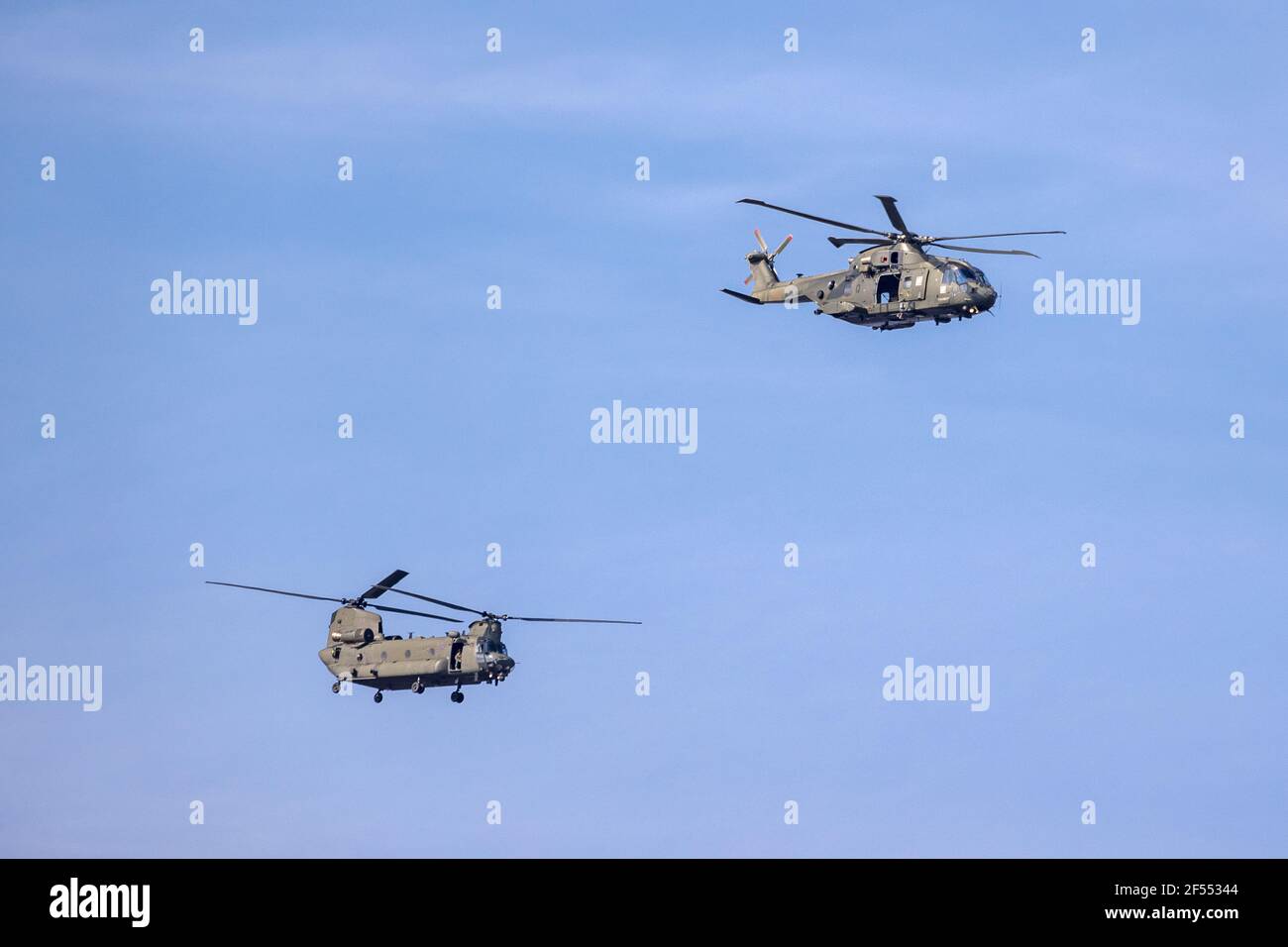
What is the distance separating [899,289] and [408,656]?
88.9 feet

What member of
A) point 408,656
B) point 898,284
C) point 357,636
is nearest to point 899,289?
point 898,284

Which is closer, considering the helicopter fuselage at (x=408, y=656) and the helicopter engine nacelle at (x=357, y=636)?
the helicopter fuselage at (x=408, y=656)

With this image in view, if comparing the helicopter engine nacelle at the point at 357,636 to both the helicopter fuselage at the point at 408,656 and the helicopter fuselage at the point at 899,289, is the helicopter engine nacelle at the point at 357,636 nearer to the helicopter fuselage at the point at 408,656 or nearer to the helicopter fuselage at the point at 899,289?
the helicopter fuselage at the point at 408,656

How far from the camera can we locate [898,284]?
115 metres

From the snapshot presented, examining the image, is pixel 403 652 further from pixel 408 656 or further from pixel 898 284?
pixel 898 284

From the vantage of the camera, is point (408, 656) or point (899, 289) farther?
point (408, 656)

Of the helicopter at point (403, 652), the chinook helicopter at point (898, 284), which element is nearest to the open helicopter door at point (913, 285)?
the chinook helicopter at point (898, 284)

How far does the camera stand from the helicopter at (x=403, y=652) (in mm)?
119438

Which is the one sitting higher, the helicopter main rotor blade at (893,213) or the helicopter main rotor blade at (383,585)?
the helicopter main rotor blade at (893,213)

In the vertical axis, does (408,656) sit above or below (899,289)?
below
